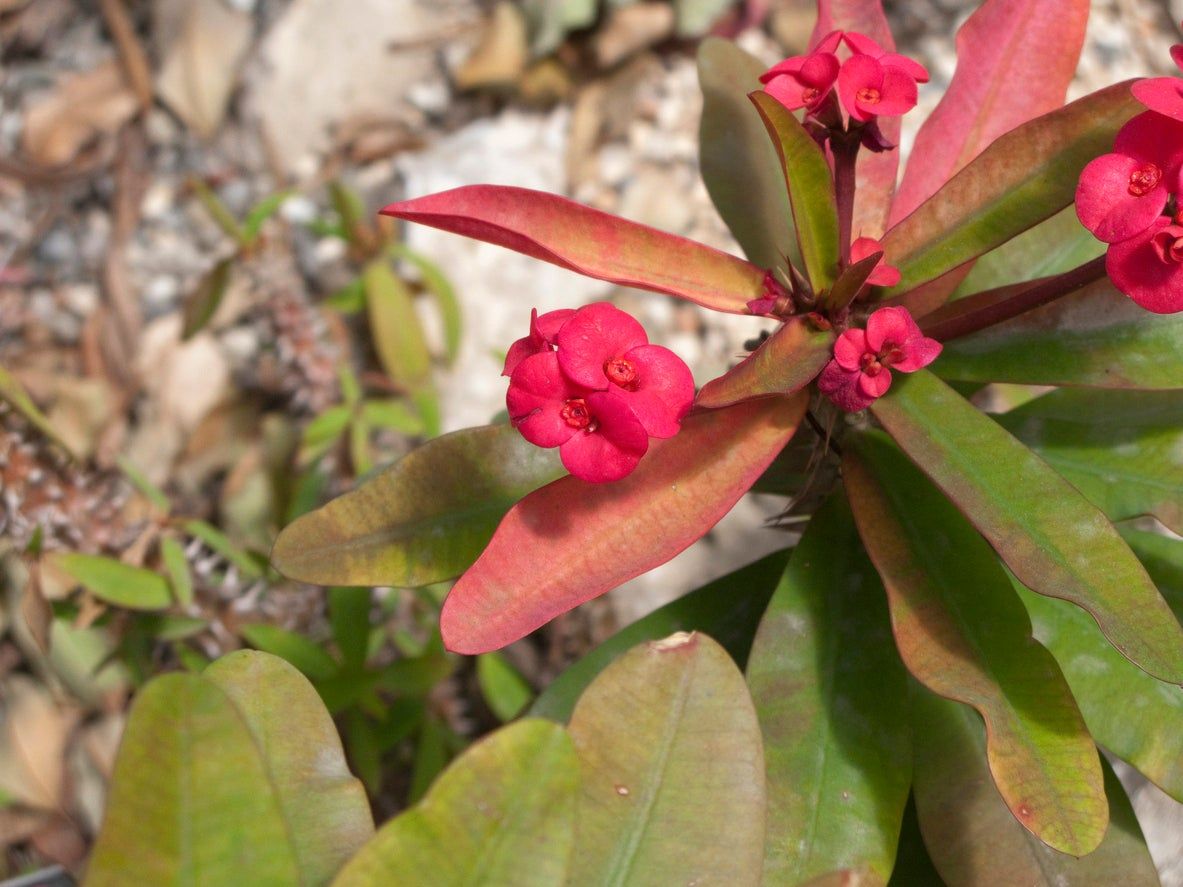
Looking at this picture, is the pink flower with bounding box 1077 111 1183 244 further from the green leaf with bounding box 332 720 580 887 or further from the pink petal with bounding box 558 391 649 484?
the green leaf with bounding box 332 720 580 887

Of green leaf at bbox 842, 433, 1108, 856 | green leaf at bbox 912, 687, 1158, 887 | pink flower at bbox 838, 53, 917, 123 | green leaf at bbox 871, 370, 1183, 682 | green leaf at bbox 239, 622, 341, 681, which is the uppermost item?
pink flower at bbox 838, 53, 917, 123

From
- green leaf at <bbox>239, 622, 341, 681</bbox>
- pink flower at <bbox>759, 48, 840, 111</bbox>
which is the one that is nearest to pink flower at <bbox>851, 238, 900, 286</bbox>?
pink flower at <bbox>759, 48, 840, 111</bbox>

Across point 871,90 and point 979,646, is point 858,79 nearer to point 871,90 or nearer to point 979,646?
point 871,90

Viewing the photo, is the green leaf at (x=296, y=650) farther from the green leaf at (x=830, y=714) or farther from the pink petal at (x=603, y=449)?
the pink petal at (x=603, y=449)

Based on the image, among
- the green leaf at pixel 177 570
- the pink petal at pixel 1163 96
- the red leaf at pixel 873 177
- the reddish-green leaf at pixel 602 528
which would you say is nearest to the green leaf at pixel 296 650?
the green leaf at pixel 177 570

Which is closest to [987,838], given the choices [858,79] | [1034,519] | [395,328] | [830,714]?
[830,714]

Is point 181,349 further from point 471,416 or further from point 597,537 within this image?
point 597,537

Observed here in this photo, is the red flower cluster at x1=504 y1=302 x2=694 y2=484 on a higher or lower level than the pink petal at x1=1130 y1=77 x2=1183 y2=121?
lower
